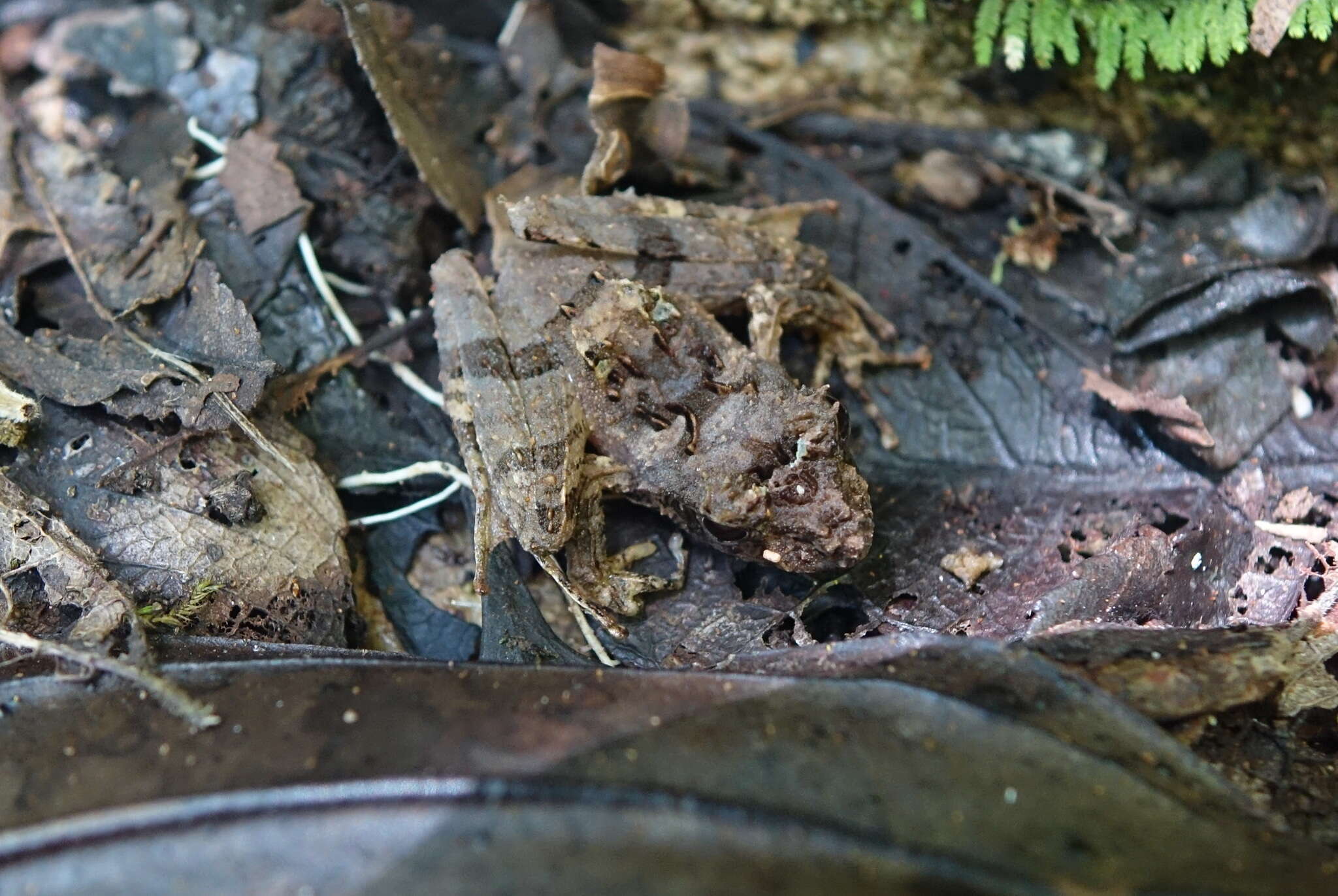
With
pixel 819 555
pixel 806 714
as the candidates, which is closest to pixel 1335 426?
pixel 819 555

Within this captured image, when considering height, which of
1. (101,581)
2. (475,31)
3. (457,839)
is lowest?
(101,581)

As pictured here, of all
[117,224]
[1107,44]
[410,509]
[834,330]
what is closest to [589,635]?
[410,509]

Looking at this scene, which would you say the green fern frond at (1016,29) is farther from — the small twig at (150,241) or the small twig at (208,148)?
the small twig at (150,241)

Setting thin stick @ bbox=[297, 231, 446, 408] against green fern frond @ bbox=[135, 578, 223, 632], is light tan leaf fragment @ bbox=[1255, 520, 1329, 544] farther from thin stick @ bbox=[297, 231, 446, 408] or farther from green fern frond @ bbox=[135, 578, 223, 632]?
green fern frond @ bbox=[135, 578, 223, 632]

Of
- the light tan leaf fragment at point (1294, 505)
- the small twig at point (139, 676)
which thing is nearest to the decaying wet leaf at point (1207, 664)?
the light tan leaf fragment at point (1294, 505)

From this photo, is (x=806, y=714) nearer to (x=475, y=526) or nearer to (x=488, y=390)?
(x=475, y=526)

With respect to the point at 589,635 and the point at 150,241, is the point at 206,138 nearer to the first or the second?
the point at 150,241
